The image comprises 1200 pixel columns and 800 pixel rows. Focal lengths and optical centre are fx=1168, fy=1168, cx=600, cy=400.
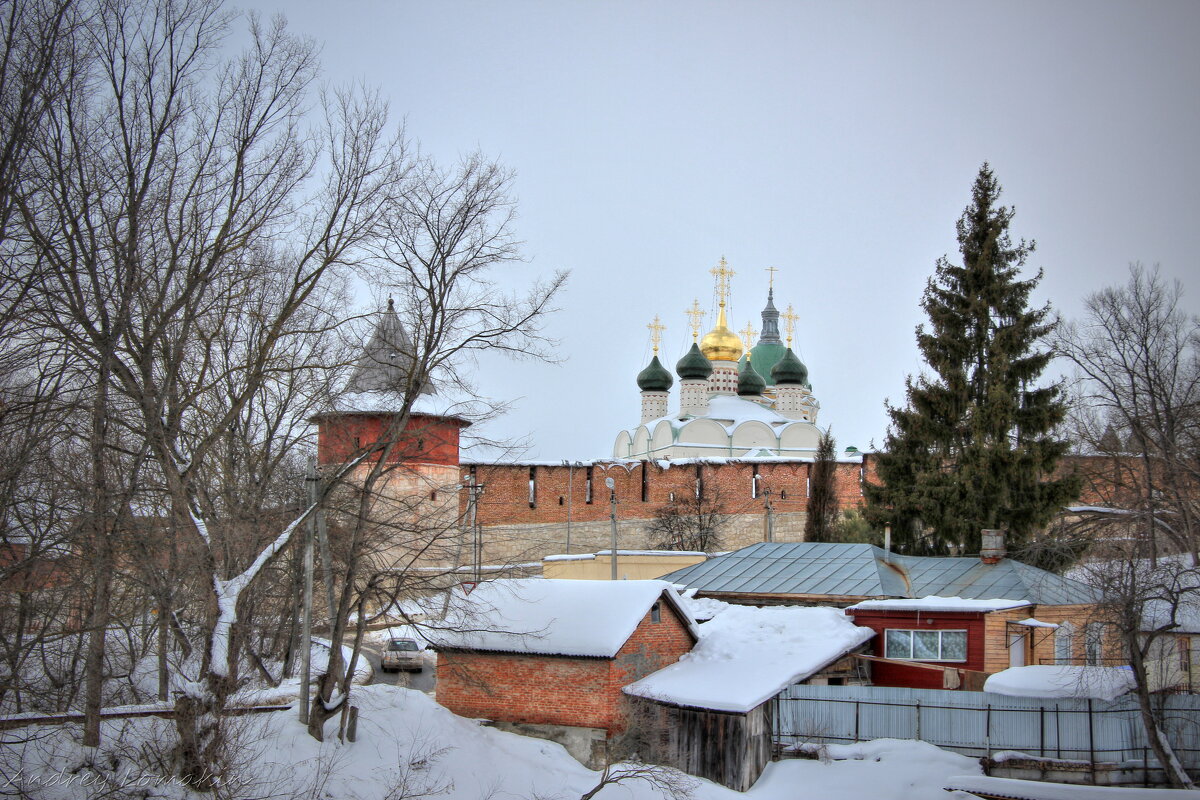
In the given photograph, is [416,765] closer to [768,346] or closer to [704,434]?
[704,434]

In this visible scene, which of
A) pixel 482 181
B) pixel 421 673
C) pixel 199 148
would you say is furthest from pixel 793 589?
pixel 199 148

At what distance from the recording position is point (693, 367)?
146ft

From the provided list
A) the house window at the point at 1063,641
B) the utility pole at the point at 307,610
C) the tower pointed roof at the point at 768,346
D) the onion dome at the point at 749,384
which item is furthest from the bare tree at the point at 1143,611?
the tower pointed roof at the point at 768,346

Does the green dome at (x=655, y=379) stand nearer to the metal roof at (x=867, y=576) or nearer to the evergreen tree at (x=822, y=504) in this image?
the evergreen tree at (x=822, y=504)

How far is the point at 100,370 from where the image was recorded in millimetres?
9102

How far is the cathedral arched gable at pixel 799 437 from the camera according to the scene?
4138 cm

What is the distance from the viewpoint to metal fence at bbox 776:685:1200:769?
12.9 meters

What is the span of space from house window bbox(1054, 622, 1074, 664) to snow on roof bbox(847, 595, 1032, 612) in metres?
0.97

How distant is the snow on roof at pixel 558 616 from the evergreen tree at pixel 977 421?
30.2 feet

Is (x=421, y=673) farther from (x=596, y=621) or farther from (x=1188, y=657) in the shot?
(x=1188, y=657)

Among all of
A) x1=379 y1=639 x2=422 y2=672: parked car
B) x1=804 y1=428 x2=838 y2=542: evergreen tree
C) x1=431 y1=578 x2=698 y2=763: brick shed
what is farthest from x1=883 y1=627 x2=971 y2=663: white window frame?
x1=804 y1=428 x2=838 y2=542: evergreen tree

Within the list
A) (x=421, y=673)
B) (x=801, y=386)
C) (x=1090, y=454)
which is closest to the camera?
(x=421, y=673)

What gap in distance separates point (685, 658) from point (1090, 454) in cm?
1467

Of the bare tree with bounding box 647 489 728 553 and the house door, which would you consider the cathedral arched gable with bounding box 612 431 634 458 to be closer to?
the bare tree with bounding box 647 489 728 553
